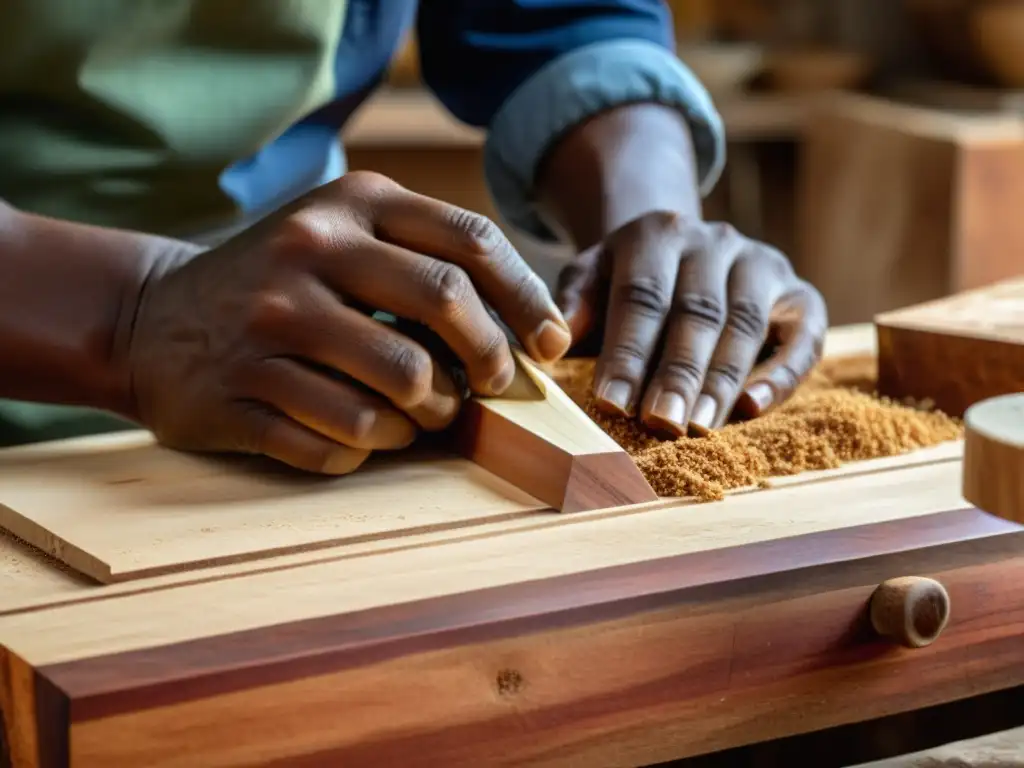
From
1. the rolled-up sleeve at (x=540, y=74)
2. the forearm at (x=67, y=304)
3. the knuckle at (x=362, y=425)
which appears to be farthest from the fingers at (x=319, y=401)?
the rolled-up sleeve at (x=540, y=74)

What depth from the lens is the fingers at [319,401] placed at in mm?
725

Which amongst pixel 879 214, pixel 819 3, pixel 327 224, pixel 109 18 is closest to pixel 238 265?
pixel 327 224

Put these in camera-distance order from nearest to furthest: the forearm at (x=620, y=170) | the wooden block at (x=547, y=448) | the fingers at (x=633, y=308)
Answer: the wooden block at (x=547, y=448) < the fingers at (x=633, y=308) < the forearm at (x=620, y=170)

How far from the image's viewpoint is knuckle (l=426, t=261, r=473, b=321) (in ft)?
2.37

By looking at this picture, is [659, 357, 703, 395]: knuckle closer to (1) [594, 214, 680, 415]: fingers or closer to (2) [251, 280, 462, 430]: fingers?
(1) [594, 214, 680, 415]: fingers

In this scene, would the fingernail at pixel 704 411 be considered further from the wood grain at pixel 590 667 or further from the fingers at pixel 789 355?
the wood grain at pixel 590 667

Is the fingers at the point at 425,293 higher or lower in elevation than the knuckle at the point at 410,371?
higher

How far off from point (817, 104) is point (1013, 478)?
7.33ft

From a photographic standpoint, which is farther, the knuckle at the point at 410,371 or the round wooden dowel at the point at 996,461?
the knuckle at the point at 410,371

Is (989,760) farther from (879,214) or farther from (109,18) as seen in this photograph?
(879,214)

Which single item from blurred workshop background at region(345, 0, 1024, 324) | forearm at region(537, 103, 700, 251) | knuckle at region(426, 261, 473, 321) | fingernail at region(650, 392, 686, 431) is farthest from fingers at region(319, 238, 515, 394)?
blurred workshop background at region(345, 0, 1024, 324)

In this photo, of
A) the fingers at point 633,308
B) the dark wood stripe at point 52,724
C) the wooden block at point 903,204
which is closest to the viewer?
the dark wood stripe at point 52,724

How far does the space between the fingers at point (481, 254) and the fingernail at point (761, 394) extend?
0.13m

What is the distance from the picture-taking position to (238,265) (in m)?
0.74
